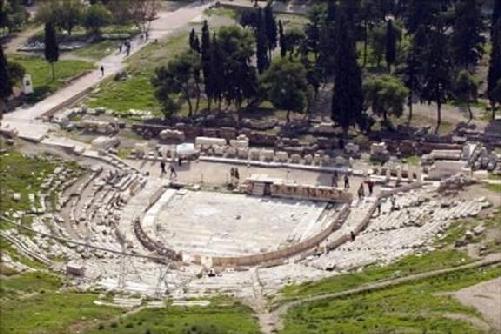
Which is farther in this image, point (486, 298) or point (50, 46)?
point (50, 46)

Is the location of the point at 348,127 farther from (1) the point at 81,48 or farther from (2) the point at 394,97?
(1) the point at 81,48

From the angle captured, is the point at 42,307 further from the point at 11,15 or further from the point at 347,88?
the point at 11,15

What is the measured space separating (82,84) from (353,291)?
2077 inches

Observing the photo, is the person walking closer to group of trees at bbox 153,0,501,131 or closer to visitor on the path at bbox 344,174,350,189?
visitor on the path at bbox 344,174,350,189

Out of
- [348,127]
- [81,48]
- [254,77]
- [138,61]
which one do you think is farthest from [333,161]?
[81,48]

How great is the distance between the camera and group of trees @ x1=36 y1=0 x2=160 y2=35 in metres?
112

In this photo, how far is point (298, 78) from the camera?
81.3 meters

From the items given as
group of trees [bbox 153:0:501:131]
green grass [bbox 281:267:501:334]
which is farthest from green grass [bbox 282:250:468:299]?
group of trees [bbox 153:0:501:131]

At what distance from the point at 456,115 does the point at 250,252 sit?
95.8 feet

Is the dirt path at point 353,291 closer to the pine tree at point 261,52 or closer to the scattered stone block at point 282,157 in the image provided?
the scattered stone block at point 282,157

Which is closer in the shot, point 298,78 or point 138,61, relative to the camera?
point 298,78

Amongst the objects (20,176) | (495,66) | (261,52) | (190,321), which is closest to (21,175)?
(20,176)

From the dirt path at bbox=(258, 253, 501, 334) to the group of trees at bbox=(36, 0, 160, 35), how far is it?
69011 millimetres

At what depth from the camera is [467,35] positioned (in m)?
92.3
